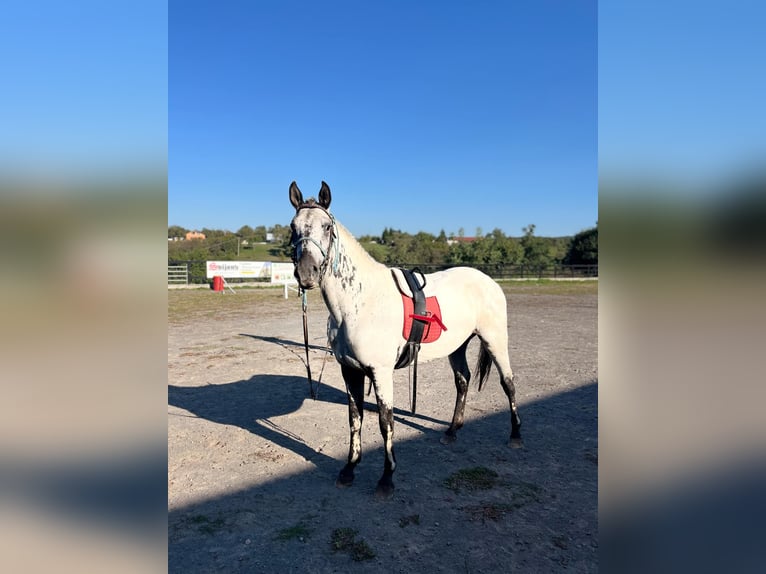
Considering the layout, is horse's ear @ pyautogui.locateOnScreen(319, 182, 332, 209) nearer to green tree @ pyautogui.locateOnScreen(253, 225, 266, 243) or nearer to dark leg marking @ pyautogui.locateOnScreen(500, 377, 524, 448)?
dark leg marking @ pyautogui.locateOnScreen(500, 377, 524, 448)

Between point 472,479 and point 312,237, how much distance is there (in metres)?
2.46

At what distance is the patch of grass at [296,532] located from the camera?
2.70 metres

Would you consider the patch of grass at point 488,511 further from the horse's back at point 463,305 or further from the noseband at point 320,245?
the noseband at point 320,245

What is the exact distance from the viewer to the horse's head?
275 cm

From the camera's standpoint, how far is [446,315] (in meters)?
3.75

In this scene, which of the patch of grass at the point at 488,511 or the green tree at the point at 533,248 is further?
the green tree at the point at 533,248

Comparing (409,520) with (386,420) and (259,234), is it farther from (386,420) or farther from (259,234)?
(259,234)

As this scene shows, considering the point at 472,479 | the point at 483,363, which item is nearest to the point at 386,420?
the point at 472,479

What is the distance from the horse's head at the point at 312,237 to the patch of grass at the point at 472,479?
6.78 feet

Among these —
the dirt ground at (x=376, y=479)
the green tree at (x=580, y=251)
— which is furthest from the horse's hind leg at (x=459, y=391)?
the green tree at (x=580, y=251)
